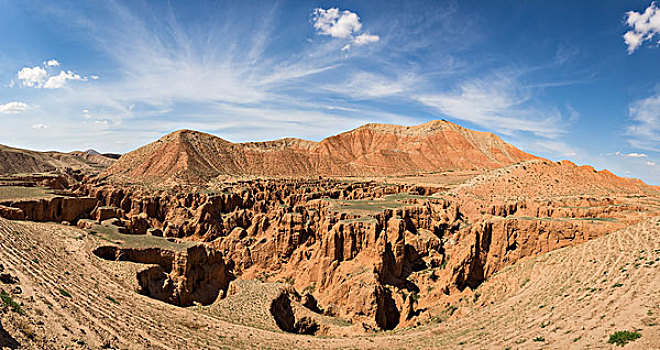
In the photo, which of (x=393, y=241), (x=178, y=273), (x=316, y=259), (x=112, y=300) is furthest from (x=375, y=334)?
(x=178, y=273)

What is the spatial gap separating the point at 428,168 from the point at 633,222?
285 feet

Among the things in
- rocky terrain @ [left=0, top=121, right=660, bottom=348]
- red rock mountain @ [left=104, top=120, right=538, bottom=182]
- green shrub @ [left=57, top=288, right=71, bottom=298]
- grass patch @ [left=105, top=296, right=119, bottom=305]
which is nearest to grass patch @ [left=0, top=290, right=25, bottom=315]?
rocky terrain @ [left=0, top=121, right=660, bottom=348]

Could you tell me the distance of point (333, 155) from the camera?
116938 mm

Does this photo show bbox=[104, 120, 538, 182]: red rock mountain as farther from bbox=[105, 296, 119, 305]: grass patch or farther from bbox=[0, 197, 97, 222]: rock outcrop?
bbox=[105, 296, 119, 305]: grass patch

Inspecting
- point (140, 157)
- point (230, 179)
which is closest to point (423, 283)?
point (230, 179)

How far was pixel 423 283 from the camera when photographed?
99.5ft

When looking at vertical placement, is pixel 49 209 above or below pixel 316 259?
above

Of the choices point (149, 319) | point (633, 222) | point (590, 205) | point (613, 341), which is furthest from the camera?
point (590, 205)

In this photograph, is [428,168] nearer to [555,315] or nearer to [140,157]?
[140,157]

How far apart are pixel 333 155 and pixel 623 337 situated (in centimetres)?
10794

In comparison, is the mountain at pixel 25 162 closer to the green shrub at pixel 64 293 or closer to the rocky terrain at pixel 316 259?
the rocky terrain at pixel 316 259

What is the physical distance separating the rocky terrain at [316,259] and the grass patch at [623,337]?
46 cm

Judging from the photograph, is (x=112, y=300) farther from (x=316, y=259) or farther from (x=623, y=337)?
(x=316, y=259)

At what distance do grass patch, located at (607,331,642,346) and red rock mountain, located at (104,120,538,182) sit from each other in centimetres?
7756
